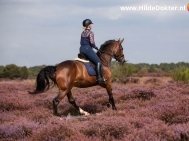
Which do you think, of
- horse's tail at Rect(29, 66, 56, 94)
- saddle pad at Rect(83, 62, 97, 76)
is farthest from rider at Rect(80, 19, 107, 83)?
horse's tail at Rect(29, 66, 56, 94)

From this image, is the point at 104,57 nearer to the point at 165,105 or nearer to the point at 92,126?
the point at 165,105

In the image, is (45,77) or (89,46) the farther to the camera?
(89,46)

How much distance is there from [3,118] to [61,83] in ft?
6.19

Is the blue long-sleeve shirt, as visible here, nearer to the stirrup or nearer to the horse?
the horse

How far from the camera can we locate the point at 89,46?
1023cm

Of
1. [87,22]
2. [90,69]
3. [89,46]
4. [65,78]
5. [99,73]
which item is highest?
[87,22]

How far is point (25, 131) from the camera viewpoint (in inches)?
271

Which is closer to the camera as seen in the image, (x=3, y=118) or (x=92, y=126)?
(x=92, y=126)

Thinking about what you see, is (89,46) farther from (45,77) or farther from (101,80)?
(45,77)

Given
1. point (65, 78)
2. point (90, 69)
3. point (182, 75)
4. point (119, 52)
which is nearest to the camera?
point (65, 78)

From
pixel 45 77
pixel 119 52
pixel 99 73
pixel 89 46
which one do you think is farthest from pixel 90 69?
pixel 119 52

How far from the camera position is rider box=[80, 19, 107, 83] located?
33.3 ft

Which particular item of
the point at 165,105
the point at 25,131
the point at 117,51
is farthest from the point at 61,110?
the point at 25,131

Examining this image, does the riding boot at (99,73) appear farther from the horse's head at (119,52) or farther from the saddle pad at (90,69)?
the horse's head at (119,52)
